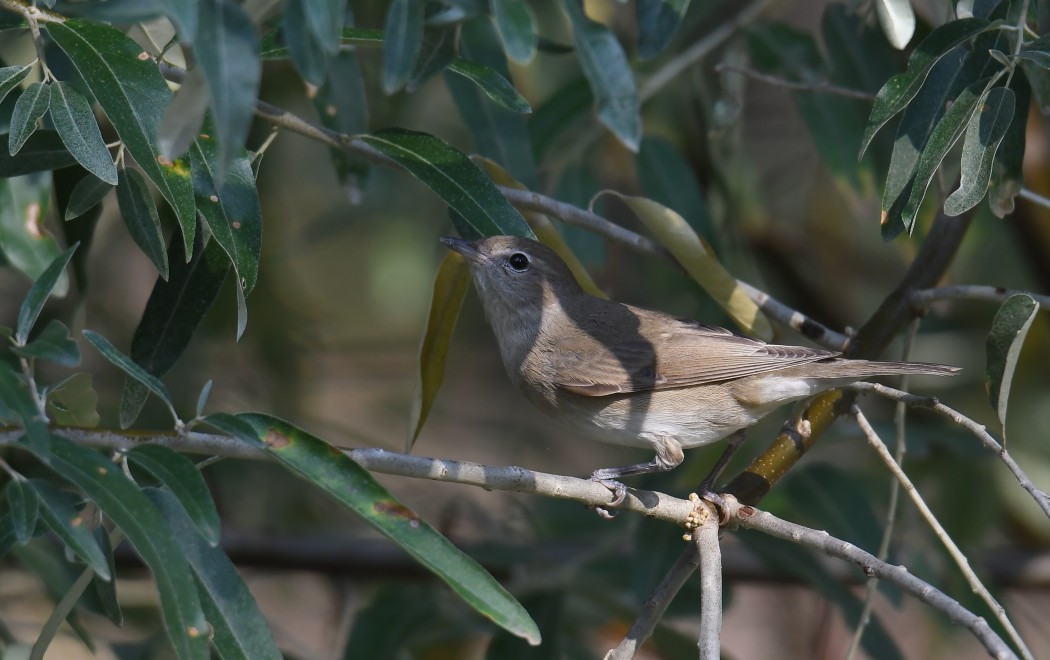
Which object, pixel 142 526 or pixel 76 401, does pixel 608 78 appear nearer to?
pixel 142 526

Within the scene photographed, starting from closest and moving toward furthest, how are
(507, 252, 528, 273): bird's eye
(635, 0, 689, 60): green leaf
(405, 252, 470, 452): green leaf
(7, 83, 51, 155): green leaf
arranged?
1. (7, 83, 51, 155): green leaf
2. (635, 0, 689, 60): green leaf
3. (405, 252, 470, 452): green leaf
4. (507, 252, 528, 273): bird's eye

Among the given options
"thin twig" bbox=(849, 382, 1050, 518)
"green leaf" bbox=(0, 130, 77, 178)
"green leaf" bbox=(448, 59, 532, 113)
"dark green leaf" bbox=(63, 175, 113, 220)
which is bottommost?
"dark green leaf" bbox=(63, 175, 113, 220)

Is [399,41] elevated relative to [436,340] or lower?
elevated

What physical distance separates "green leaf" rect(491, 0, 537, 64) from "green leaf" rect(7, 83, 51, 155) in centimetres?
111

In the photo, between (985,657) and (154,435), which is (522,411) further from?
(154,435)

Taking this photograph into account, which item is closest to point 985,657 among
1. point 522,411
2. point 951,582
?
point 951,582

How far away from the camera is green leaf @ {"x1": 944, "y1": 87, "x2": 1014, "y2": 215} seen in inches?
106

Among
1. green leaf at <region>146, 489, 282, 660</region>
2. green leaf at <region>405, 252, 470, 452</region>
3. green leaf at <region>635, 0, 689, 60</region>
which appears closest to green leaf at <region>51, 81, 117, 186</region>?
green leaf at <region>146, 489, 282, 660</region>

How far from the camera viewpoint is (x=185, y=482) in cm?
220

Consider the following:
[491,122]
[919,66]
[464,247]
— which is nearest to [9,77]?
[464,247]

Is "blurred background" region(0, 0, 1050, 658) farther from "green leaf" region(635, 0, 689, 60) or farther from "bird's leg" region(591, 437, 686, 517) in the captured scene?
"green leaf" region(635, 0, 689, 60)

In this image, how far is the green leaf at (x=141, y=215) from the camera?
2.79 metres

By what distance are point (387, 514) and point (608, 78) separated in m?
1.00

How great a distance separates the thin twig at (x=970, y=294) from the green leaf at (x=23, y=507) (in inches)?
94.0
